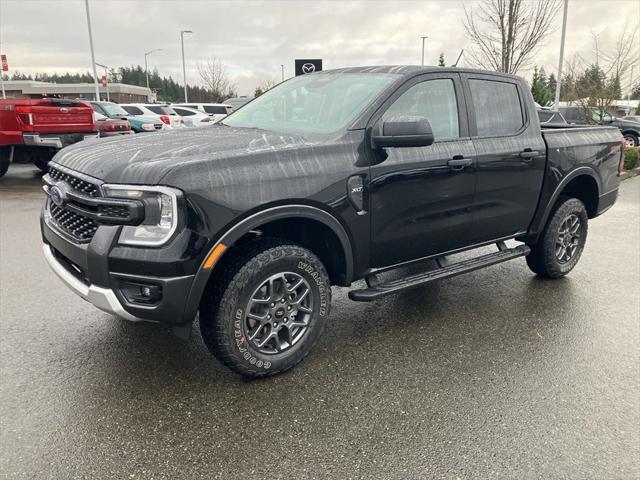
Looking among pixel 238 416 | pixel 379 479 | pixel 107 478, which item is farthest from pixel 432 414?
pixel 107 478

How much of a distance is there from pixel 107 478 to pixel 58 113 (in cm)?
954

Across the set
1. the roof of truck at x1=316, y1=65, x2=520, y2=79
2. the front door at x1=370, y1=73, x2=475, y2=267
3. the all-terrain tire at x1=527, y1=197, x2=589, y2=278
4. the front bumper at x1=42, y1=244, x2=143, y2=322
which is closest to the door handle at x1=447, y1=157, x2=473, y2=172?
the front door at x1=370, y1=73, x2=475, y2=267

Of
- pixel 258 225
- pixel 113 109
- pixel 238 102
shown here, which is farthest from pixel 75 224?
pixel 113 109

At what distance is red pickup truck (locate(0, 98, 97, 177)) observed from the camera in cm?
977

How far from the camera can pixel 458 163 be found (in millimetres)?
3760

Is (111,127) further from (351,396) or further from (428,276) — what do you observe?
(351,396)

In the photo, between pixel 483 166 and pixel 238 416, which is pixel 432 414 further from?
pixel 483 166

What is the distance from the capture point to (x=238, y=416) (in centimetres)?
279

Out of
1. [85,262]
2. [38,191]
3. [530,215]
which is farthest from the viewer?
[38,191]

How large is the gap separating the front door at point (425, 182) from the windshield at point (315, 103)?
8.2 inches

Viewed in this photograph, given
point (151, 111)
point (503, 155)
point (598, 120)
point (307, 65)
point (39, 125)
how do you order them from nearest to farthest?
point (503, 155) < point (307, 65) < point (39, 125) < point (598, 120) < point (151, 111)

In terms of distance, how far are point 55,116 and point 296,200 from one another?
891cm

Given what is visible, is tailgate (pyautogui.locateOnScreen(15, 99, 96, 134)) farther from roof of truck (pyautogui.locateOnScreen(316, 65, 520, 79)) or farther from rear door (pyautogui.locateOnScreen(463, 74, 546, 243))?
rear door (pyautogui.locateOnScreen(463, 74, 546, 243))

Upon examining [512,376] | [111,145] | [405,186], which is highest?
[111,145]
